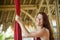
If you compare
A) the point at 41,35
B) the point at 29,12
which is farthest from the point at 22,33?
the point at 29,12

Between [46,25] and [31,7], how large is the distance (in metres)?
5.88

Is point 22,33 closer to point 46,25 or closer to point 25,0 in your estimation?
point 46,25

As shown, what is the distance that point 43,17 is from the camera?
1.35 metres

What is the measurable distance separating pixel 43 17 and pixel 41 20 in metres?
0.03

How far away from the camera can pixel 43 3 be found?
7.11 metres

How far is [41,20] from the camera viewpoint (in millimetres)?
1329

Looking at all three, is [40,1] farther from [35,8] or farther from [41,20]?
[41,20]

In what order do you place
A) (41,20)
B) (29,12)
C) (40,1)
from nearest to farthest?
(41,20), (40,1), (29,12)

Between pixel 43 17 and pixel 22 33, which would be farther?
pixel 43 17

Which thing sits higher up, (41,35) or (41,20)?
(41,20)

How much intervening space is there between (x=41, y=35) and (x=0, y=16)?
6.72 m

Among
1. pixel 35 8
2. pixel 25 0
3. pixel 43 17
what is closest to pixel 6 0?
pixel 25 0

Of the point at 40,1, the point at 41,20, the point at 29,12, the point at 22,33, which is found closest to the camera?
the point at 22,33

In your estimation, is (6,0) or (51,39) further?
(6,0)
